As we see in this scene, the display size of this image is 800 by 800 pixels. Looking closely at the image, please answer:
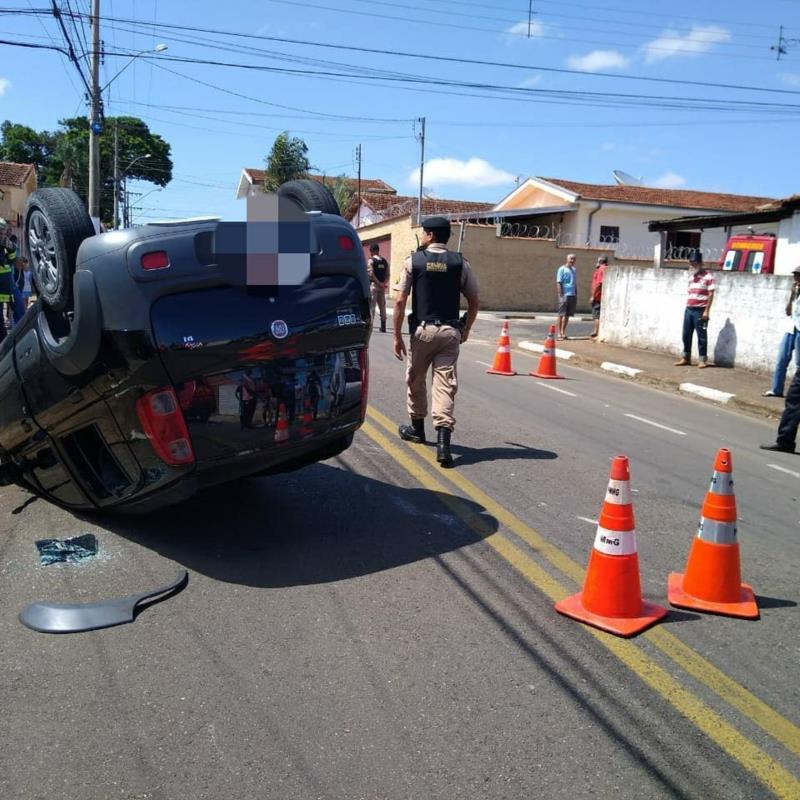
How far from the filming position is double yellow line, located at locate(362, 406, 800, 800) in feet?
9.68

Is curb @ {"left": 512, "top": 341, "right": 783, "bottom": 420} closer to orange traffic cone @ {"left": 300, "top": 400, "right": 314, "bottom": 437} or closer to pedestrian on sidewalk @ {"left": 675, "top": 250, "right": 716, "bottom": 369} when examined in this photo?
pedestrian on sidewalk @ {"left": 675, "top": 250, "right": 716, "bottom": 369}

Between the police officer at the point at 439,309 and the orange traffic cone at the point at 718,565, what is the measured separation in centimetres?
270

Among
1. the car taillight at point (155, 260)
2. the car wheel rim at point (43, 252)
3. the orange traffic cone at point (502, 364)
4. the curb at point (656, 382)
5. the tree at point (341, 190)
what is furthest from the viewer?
the tree at point (341, 190)

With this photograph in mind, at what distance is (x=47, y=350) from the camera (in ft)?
14.8

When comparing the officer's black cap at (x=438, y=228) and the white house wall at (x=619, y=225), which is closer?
the officer's black cap at (x=438, y=228)

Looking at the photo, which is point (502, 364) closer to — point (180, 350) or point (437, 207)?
point (180, 350)

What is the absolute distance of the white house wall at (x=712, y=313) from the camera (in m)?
13.1

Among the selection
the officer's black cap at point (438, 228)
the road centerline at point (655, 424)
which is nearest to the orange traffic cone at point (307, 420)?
the officer's black cap at point (438, 228)

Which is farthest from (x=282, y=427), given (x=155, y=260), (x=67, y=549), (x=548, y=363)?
(x=548, y=363)

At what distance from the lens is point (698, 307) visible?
547 inches

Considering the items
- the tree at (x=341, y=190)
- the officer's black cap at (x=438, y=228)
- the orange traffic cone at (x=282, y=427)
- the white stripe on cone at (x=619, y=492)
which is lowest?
the white stripe on cone at (x=619, y=492)

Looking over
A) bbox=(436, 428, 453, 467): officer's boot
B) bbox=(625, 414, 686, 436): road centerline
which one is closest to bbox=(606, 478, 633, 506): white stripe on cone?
bbox=(436, 428, 453, 467): officer's boot

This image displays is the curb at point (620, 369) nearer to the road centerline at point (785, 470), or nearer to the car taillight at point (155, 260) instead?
the road centerline at point (785, 470)

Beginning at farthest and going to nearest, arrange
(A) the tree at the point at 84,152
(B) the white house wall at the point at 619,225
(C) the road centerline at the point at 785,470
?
1. (A) the tree at the point at 84,152
2. (B) the white house wall at the point at 619,225
3. (C) the road centerline at the point at 785,470
